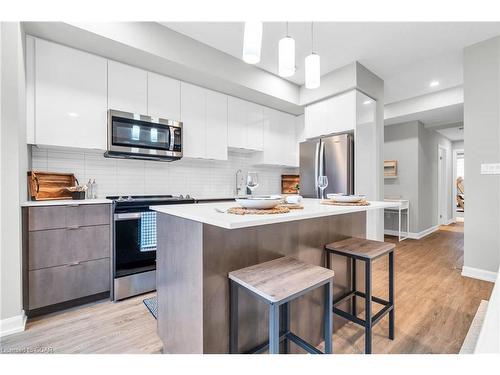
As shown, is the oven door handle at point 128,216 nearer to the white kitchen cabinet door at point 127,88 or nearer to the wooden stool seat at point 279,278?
the white kitchen cabinet door at point 127,88

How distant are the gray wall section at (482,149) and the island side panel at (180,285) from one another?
314cm

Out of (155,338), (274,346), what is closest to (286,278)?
(274,346)

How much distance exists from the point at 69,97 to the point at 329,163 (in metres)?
2.96

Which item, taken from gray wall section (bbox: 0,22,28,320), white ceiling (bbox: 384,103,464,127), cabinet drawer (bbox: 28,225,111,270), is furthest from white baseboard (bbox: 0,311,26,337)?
white ceiling (bbox: 384,103,464,127)

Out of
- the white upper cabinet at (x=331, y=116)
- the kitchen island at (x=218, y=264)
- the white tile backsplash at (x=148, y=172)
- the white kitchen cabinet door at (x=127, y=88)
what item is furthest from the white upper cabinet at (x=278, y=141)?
the kitchen island at (x=218, y=264)

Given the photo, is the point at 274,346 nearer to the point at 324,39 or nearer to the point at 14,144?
the point at 14,144

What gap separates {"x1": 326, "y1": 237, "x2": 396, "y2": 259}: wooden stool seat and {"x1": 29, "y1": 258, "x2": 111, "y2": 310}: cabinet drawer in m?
1.98

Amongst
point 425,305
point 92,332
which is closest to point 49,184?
point 92,332

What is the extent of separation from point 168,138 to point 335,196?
75.9 inches

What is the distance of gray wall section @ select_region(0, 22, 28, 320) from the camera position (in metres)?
1.68

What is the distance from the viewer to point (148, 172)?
295 centimetres

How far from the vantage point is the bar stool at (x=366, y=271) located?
1444 millimetres

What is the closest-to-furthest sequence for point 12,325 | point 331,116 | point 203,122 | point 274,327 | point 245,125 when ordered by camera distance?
point 274,327 → point 12,325 → point 203,122 → point 331,116 → point 245,125

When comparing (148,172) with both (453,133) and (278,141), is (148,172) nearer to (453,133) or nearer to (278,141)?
(278,141)
